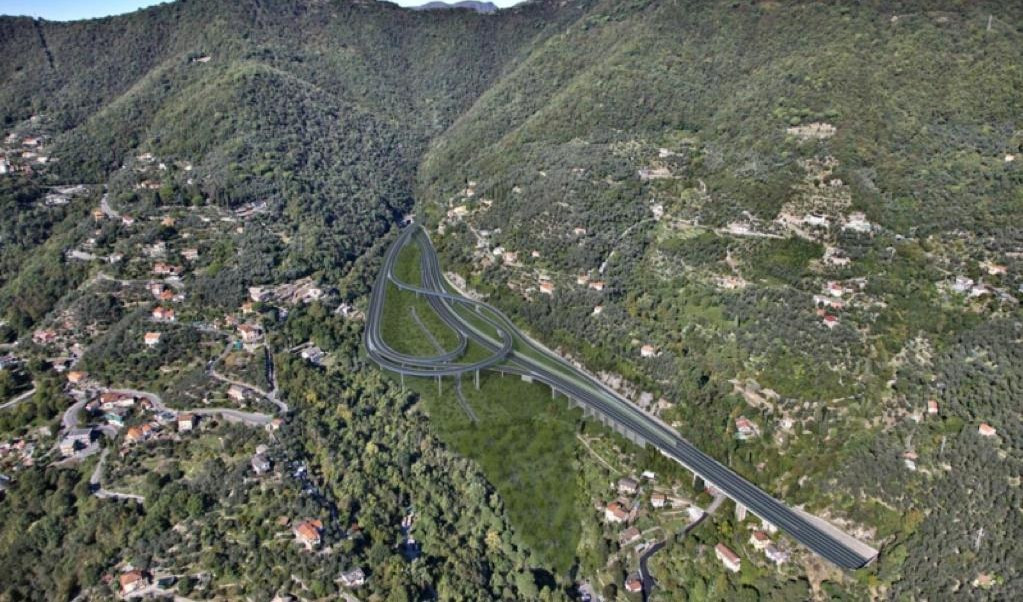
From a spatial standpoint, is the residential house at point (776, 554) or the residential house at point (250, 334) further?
the residential house at point (250, 334)

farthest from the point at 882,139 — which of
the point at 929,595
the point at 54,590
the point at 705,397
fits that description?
the point at 54,590

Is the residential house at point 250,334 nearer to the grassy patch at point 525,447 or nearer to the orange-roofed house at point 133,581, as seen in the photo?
the grassy patch at point 525,447

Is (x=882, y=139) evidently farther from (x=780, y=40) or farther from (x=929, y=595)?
(x=929, y=595)

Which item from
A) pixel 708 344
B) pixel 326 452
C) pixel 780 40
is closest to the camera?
pixel 326 452

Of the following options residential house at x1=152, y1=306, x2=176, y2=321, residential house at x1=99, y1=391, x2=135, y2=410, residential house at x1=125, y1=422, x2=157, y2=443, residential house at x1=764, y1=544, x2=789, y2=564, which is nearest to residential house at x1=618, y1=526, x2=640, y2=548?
residential house at x1=764, y1=544, x2=789, y2=564

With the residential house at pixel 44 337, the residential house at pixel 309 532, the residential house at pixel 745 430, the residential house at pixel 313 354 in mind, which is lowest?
the residential house at pixel 745 430

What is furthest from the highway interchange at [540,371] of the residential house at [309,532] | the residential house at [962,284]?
the residential house at [962,284]
